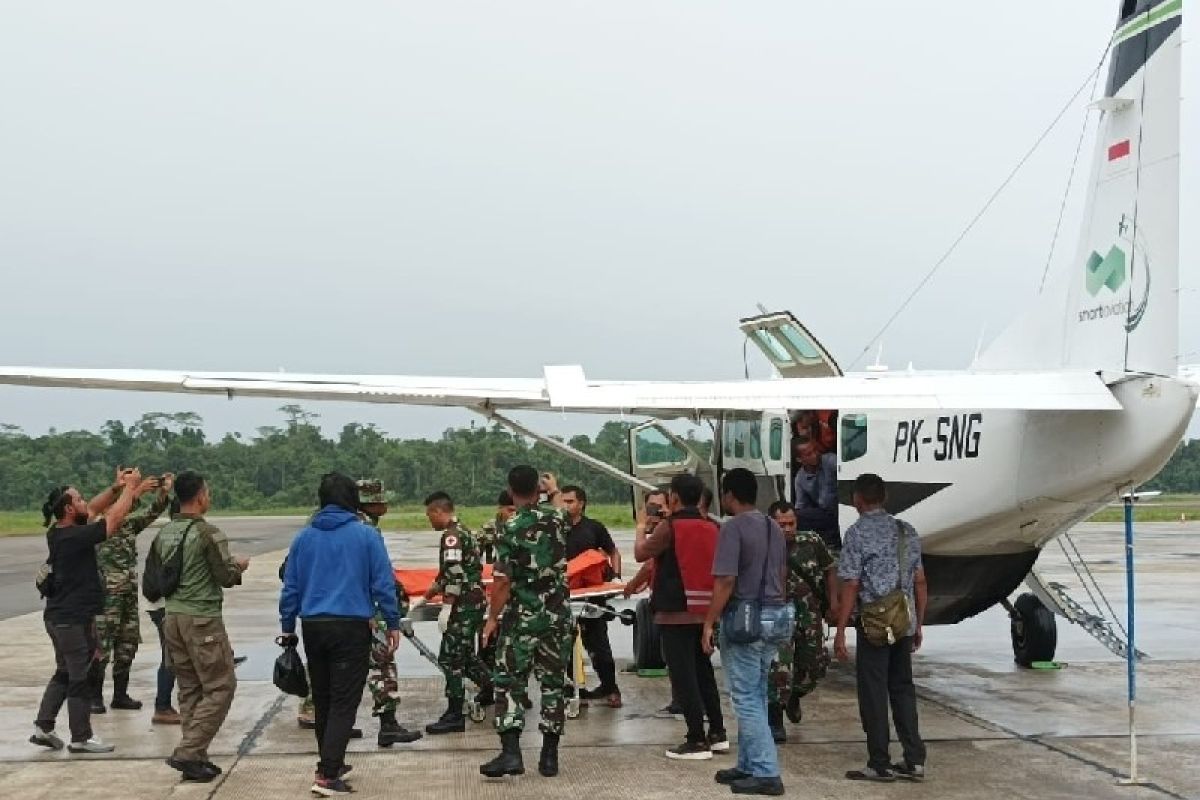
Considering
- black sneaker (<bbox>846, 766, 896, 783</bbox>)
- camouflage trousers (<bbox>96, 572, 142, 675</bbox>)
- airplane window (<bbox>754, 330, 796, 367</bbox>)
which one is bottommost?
black sneaker (<bbox>846, 766, 896, 783</bbox>)

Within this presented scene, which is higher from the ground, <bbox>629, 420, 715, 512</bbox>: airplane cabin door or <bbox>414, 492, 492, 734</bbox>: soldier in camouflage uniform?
<bbox>629, 420, 715, 512</bbox>: airplane cabin door

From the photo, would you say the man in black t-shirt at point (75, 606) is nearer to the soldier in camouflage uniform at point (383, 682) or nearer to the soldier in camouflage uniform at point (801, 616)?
the soldier in camouflage uniform at point (383, 682)

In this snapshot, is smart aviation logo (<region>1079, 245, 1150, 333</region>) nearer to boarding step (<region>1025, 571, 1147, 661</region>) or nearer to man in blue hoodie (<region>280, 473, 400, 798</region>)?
boarding step (<region>1025, 571, 1147, 661</region>)

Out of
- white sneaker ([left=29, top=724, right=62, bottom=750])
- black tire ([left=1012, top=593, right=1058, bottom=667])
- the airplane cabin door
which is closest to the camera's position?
white sneaker ([left=29, top=724, right=62, bottom=750])

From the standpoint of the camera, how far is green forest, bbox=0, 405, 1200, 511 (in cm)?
6944

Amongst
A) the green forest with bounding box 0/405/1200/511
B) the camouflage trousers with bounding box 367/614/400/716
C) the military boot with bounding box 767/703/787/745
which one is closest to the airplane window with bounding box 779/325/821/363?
the military boot with bounding box 767/703/787/745

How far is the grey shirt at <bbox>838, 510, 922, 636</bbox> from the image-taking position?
7.55 m

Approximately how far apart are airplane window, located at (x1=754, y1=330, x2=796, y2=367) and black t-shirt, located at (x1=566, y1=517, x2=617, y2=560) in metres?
2.18

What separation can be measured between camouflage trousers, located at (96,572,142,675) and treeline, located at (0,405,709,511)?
56033 millimetres

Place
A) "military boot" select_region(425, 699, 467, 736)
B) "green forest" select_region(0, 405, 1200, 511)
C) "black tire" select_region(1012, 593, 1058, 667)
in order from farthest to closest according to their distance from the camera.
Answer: "green forest" select_region(0, 405, 1200, 511), "black tire" select_region(1012, 593, 1058, 667), "military boot" select_region(425, 699, 467, 736)

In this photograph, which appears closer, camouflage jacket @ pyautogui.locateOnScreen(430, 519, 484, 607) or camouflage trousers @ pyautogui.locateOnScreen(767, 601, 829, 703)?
camouflage jacket @ pyautogui.locateOnScreen(430, 519, 484, 607)

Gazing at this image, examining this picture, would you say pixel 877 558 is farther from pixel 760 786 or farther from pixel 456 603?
pixel 456 603

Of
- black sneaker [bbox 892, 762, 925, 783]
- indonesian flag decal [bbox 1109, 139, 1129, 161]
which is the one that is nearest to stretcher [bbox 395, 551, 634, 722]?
black sneaker [bbox 892, 762, 925, 783]

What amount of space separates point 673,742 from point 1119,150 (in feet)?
15.7
